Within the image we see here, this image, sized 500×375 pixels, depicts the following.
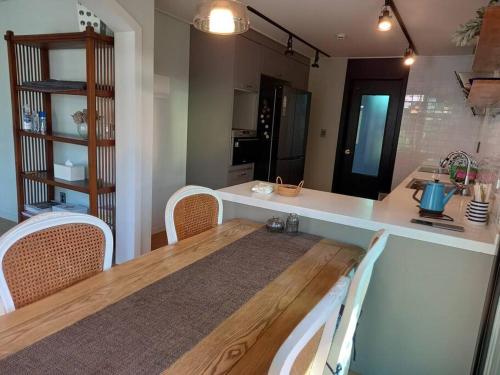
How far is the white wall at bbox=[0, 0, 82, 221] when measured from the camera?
3084 millimetres

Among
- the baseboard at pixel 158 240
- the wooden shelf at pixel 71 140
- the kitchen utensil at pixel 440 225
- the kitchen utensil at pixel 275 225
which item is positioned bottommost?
the baseboard at pixel 158 240

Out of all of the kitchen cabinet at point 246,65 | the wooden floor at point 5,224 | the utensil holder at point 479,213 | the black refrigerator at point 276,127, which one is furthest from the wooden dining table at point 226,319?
the wooden floor at point 5,224

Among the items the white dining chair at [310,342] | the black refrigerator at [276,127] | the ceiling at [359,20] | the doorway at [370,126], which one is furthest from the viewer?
the doorway at [370,126]

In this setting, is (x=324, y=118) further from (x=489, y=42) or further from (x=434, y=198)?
(x=489, y=42)

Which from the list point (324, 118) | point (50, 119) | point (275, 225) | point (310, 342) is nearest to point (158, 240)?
point (50, 119)

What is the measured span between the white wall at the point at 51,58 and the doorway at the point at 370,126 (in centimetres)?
378

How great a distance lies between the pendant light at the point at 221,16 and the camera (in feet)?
5.20

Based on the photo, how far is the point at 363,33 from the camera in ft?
12.4

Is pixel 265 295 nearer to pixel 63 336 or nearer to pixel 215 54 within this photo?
pixel 63 336

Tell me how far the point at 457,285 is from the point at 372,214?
1.59ft

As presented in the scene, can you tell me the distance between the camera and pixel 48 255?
1184 mm

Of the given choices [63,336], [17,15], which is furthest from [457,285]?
[17,15]

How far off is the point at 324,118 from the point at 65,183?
394cm

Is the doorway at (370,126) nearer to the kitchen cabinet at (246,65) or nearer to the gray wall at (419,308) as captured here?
the kitchen cabinet at (246,65)
